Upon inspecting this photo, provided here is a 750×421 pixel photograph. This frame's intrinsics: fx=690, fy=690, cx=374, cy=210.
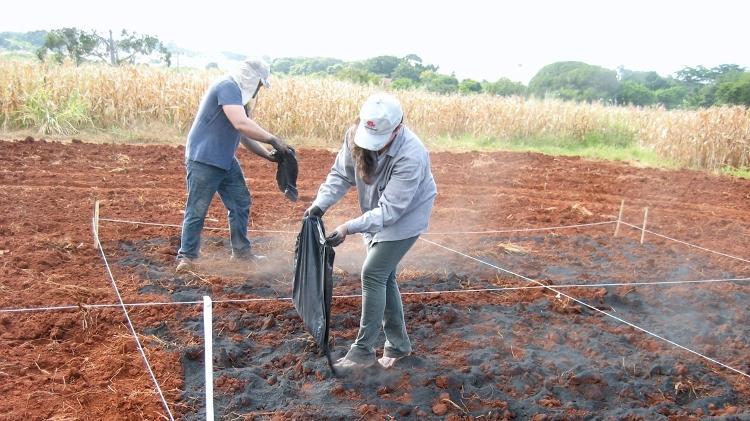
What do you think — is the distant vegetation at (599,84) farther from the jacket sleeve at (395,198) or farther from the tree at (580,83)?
the jacket sleeve at (395,198)

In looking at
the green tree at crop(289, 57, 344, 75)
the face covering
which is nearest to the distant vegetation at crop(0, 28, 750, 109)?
the green tree at crop(289, 57, 344, 75)

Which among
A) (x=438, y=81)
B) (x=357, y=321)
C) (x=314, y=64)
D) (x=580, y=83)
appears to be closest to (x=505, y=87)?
(x=580, y=83)

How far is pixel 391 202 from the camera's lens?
3613 millimetres

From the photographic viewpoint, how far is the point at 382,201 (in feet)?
11.9

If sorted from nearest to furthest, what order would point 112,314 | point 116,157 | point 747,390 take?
point 747,390 < point 112,314 < point 116,157

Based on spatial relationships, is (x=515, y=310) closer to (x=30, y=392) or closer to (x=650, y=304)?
(x=650, y=304)

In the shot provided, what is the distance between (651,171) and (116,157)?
9.76 metres

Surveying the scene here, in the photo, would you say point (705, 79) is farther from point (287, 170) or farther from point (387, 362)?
point (387, 362)

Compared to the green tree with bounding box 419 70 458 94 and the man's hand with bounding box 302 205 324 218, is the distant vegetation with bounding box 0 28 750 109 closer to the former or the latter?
the green tree with bounding box 419 70 458 94

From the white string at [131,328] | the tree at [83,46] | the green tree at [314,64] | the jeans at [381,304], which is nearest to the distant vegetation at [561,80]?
the tree at [83,46]

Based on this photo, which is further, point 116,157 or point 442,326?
point 116,157

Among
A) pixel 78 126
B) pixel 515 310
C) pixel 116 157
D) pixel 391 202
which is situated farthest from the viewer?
pixel 78 126

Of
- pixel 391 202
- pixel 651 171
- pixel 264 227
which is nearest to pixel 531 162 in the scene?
pixel 651 171

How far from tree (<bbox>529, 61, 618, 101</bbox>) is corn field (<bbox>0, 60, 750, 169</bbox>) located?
6.10m
